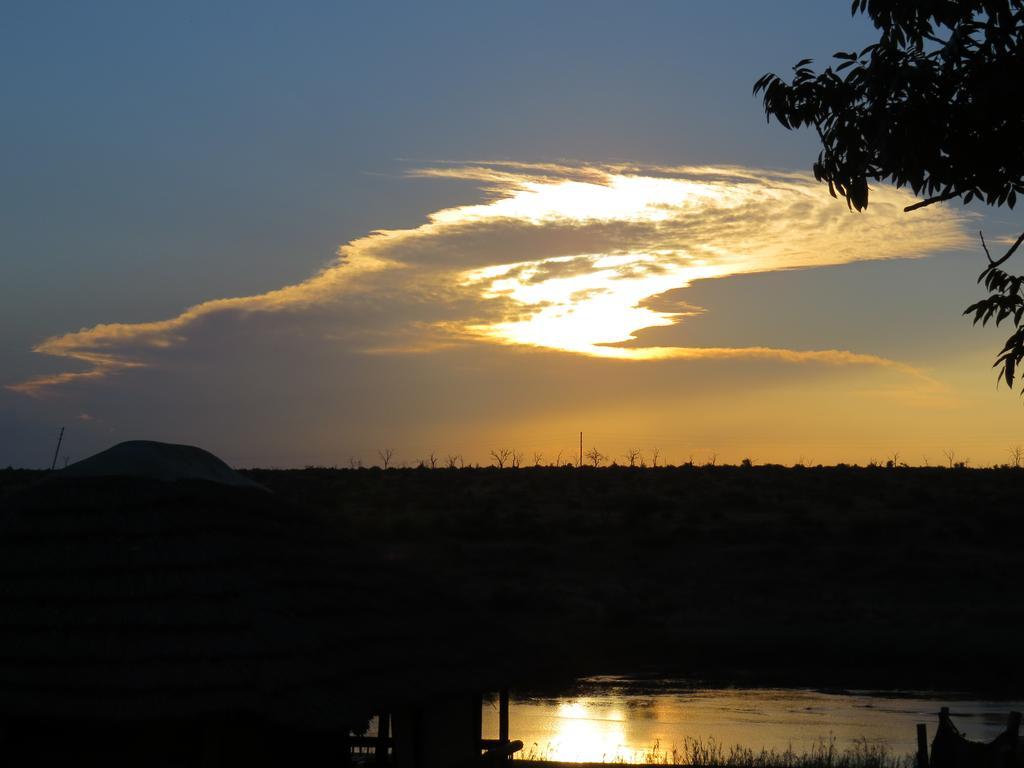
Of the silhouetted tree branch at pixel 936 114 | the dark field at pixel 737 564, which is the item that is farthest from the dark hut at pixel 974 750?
the dark field at pixel 737 564

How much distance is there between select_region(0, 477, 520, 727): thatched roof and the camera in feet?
34.1

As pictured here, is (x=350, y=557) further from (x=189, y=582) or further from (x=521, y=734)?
(x=521, y=734)

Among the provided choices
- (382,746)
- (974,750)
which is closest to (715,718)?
(974,750)

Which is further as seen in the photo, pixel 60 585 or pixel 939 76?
pixel 60 585

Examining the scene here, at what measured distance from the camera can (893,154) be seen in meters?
10.7

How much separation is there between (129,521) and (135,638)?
59.3 inches

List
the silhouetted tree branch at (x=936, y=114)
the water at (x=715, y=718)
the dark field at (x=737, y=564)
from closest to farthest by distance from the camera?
1. the silhouetted tree branch at (x=936, y=114)
2. the water at (x=715, y=718)
3. the dark field at (x=737, y=564)

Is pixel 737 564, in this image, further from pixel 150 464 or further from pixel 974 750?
pixel 150 464

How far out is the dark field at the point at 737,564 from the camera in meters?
32.2

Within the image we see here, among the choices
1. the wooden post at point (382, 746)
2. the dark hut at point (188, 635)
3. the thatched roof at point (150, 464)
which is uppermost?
the thatched roof at point (150, 464)

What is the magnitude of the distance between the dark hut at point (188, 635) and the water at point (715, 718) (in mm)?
7703

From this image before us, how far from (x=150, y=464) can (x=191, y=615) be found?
2392mm

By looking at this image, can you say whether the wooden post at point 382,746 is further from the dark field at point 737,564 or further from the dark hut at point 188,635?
the dark field at point 737,564

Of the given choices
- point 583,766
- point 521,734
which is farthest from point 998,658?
point 583,766
